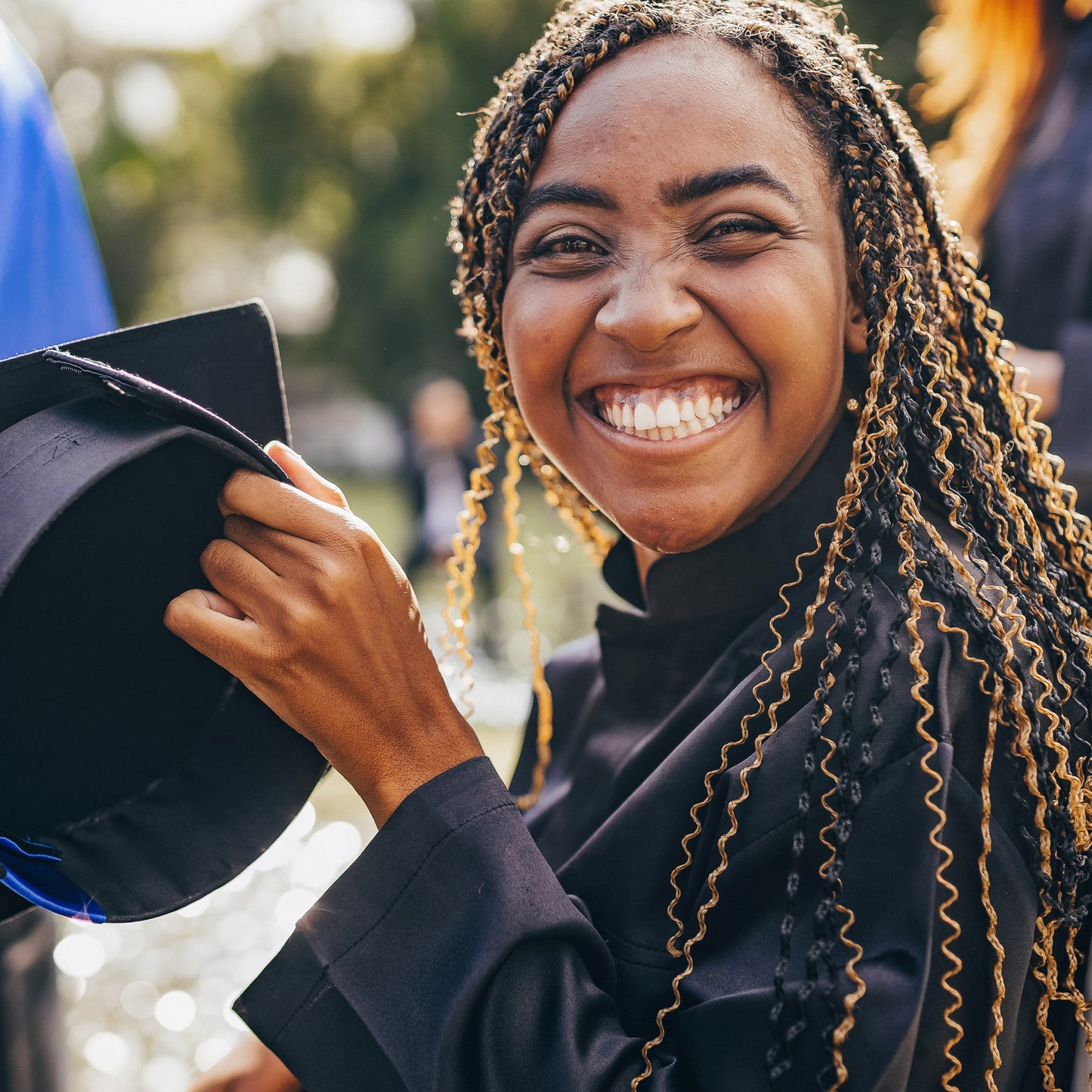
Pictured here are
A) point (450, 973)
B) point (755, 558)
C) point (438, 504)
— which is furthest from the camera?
point (438, 504)

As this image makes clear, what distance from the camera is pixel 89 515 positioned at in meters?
1.33

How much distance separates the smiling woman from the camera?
1.22 m

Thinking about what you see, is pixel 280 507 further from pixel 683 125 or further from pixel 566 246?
pixel 683 125

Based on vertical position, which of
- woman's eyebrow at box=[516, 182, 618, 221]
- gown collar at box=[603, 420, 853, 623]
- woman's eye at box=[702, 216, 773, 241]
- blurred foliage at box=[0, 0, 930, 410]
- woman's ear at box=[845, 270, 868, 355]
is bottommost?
gown collar at box=[603, 420, 853, 623]

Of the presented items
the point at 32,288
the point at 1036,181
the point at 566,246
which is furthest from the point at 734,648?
the point at 1036,181

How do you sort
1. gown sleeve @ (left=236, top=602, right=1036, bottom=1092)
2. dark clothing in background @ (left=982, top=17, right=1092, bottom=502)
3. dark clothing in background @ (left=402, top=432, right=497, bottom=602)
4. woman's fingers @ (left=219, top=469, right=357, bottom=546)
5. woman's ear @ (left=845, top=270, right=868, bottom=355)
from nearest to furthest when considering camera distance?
gown sleeve @ (left=236, top=602, right=1036, bottom=1092)
woman's fingers @ (left=219, top=469, right=357, bottom=546)
woman's ear @ (left=845, top=270, right=868, bottom=355)
dark clothing in background @ (left=982, top=17, right=1092, bottom=502)
dark clothing in background @ (left=402, top=432, right=497, bottom=602)

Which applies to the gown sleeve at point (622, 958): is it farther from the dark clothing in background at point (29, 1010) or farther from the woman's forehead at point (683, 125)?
the dark clothing in background at point (29, 1010)

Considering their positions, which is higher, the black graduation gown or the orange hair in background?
the orange hair in background

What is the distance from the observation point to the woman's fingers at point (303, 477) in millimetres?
1444

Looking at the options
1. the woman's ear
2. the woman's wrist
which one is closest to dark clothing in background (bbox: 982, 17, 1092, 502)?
the woman's ear

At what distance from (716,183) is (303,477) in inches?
26.2

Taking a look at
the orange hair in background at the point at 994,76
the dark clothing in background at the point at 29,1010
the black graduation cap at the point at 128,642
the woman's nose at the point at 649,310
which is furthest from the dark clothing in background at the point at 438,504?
the woman's nose at the point at 649,310

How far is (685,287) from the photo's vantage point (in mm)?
1451

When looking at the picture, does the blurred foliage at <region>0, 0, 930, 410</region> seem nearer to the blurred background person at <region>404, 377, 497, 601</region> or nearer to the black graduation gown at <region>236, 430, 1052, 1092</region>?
the blurred background person at <region>404, 377, 497, 601</region>
